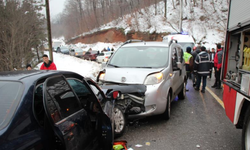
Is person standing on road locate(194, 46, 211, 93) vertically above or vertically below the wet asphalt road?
above

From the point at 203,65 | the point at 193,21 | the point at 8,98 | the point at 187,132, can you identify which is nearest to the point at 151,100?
the point at 187,132

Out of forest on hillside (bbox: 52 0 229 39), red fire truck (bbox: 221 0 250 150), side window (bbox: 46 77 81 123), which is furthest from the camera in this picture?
forest on hillside (bbox: 52 0 229 39)

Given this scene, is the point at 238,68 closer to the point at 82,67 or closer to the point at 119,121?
the point at 119,121

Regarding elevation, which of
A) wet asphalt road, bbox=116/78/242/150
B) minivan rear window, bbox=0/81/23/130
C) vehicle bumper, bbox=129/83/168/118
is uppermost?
minivan rear window, bbox=0/81/23/130

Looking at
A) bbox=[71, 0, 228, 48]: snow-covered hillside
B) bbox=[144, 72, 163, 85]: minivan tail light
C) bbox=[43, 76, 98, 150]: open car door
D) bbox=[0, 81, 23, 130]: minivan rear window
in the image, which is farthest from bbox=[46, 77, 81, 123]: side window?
bbox=[71, 0, 228, 48]: snow-covered hillside

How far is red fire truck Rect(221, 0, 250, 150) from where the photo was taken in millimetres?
2967

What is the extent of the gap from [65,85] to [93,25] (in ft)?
199

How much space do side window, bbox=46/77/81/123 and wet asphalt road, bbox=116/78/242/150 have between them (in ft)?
5.94

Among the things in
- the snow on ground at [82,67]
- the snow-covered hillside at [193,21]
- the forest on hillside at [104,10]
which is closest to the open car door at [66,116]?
the snow on ground at [82,67]

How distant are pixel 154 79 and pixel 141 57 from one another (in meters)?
1.10

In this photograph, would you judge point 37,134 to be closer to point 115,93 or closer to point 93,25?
point 115,93

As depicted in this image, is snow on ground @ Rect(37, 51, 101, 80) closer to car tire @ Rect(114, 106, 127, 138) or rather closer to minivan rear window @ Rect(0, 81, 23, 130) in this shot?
car tire @ Rect(114, 106, 127, 138)

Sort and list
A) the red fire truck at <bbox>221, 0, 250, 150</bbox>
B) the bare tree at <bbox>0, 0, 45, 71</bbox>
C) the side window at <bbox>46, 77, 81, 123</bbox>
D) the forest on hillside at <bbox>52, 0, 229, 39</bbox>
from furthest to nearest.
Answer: the forest on hillside at <bbox>52, 0, 229, 39</bbox>, the bare tree at <bbox>0, 0, 45, 71</bbox>, the red fire truck at <bbox>221, 0, 250, 150</bbox>, the side window at <bbox>46, 77, 81, 123</bbox>

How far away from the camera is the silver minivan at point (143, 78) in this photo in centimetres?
445
